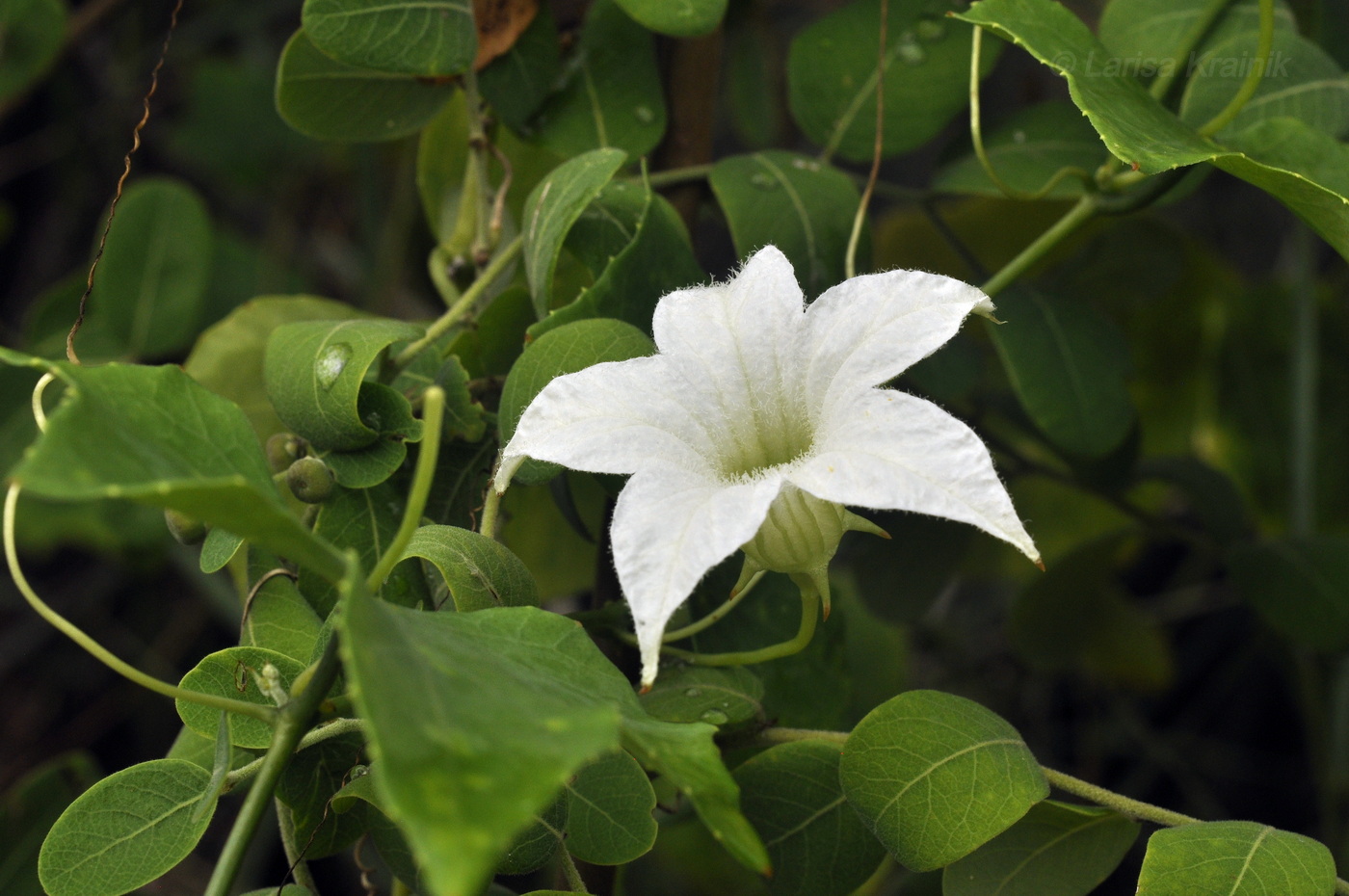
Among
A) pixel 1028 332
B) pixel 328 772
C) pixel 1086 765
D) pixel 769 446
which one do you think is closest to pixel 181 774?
pixel 328 772

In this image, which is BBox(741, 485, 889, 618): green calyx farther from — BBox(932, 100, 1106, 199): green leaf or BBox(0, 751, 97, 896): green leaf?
BBox(0, 751, 97, 896): green leaf

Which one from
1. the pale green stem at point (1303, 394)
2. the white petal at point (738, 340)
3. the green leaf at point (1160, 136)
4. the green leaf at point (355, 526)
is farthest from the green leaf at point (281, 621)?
the pale green stem at point (1303, 394)

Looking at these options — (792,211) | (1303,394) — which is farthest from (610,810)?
(1303,394)

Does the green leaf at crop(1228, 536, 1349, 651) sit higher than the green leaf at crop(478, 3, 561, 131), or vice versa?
the green leaf at crop(478, 3, 561, 131)

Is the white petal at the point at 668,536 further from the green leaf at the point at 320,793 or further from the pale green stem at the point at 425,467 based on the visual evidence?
the green leaf at the point at 320,793

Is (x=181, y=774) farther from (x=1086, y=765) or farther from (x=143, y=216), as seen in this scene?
(x=1086, y=765)

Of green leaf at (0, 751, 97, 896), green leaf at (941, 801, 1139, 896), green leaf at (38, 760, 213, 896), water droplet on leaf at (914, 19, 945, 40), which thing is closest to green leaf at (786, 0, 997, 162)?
water droplet on leaf at (914, 19, 945, 40)
